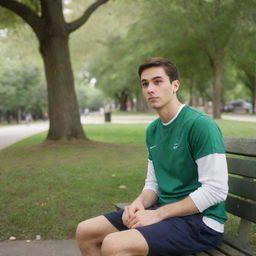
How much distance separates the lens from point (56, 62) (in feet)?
43.8

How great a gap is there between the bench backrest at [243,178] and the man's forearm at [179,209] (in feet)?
1.79

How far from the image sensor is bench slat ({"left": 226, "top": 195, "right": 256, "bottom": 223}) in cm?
295

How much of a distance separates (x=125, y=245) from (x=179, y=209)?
0.42 meters

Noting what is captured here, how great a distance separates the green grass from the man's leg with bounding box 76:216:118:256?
1899 mm

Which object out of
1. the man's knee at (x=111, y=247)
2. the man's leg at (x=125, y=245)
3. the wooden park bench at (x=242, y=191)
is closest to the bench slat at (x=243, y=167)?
the wooden park bench at (x=242, y=191)

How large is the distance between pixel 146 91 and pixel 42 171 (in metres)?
5.88

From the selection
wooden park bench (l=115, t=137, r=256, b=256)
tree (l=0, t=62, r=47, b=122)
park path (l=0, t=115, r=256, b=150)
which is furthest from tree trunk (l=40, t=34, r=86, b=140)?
tree (l=0, t=62, r=47, b=122)

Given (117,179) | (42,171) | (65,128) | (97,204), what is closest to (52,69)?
(65,128)

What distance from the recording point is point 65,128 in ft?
Answer: 44.3

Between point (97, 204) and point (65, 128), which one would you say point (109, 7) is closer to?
point (65, 128)

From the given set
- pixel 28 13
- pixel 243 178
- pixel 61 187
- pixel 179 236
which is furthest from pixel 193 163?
pixel 28 13

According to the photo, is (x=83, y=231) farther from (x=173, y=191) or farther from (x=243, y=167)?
(x=243, y=167)

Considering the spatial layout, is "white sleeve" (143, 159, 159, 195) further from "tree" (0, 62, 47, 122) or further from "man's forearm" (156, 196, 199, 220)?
"tree" (0, 62, 47, 122)

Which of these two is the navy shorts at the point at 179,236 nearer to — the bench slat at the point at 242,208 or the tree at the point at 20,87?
the bench slat at the point at 242,208
